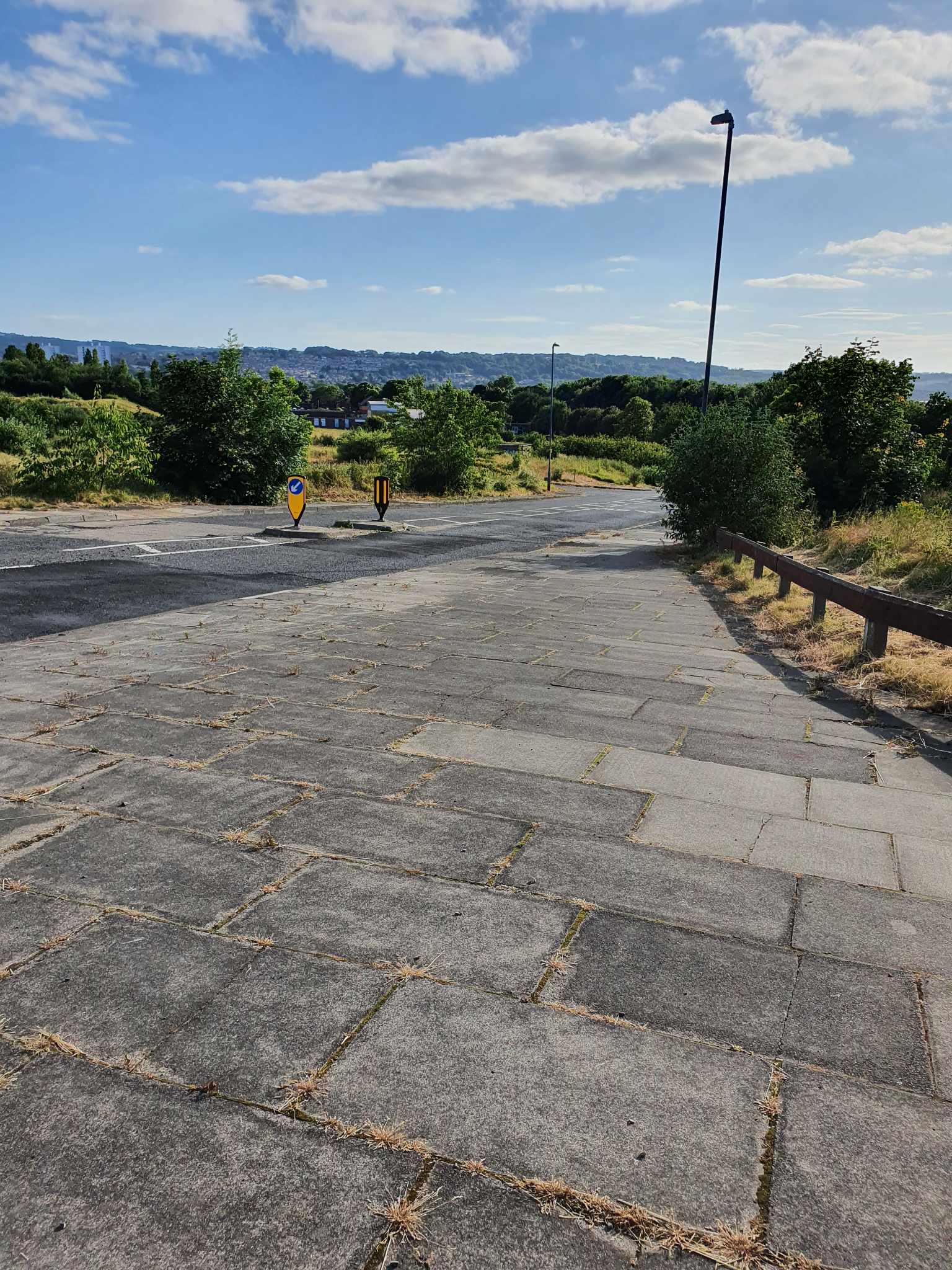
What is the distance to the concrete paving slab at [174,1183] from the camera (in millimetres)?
1809

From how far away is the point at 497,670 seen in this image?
7113 mm

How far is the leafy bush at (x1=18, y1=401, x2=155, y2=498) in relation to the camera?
22844mm

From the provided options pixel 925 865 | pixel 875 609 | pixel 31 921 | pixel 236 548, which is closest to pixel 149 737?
pixel 31 921

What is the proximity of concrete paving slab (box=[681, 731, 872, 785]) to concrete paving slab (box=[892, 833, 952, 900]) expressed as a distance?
0.85 m

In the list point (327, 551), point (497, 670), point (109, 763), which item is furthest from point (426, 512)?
point (109, 763)

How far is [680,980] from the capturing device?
2801 millimetres

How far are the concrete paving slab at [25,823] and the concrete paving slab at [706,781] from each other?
97.0 inches

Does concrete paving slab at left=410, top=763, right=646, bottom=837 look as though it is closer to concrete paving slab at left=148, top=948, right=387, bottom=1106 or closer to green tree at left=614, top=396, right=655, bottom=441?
concrete paving slab at left=148, top=948, right=387, bottom=1106

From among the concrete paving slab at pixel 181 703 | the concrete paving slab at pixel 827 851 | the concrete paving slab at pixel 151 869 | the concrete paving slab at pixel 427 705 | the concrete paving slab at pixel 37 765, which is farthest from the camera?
the concrete paving slab at pixel 427 705

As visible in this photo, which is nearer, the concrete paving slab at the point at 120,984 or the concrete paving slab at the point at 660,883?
the concrete paving slab at the point at 120,984

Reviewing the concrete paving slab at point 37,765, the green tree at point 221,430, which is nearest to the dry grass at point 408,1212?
the concrete paving slab at point 37,765

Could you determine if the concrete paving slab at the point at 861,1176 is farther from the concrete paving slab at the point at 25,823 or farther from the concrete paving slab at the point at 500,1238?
the concrete paving slab at the point at 25,823

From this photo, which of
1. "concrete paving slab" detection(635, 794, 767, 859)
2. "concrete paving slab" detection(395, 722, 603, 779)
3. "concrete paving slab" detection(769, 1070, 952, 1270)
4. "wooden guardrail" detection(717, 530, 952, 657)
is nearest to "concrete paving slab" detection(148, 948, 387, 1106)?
"concrete paving slab" detection(769, 1070, 952, 1270)

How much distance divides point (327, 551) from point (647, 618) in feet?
25.9
